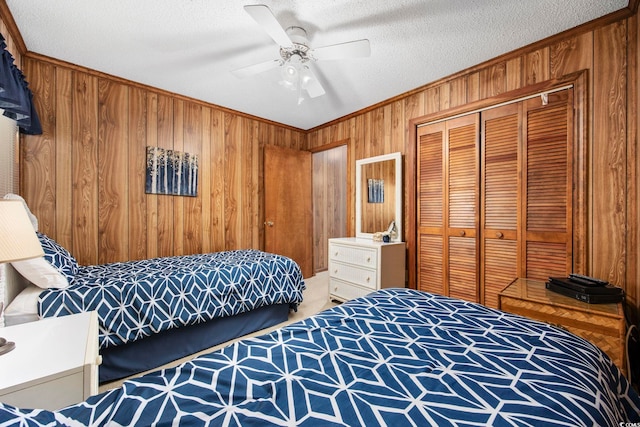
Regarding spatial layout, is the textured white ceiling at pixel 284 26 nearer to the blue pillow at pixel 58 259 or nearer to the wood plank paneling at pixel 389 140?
the wood plank paneling at pixel 389 140

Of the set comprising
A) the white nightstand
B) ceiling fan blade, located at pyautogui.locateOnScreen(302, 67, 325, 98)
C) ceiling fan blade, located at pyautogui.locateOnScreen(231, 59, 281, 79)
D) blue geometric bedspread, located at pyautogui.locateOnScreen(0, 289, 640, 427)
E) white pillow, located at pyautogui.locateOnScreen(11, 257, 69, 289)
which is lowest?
the white nightstand

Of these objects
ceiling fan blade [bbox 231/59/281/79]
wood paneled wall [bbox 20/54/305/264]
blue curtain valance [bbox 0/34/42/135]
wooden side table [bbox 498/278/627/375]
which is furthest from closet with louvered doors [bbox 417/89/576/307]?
blue curtain valance [bbox 0/34/42/135]

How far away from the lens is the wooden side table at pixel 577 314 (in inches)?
60.6

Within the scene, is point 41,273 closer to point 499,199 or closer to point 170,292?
point 170,292

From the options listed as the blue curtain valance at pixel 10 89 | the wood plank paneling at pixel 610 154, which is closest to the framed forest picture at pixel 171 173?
the blue curtain valance at pixel 10 89

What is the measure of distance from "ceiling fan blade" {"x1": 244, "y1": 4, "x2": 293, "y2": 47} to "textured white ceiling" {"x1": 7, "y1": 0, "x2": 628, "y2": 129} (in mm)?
222

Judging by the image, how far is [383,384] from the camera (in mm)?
804

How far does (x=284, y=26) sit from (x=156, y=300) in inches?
88.4

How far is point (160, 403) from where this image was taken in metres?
0.71

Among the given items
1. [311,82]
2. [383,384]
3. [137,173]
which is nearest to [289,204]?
[137,173]

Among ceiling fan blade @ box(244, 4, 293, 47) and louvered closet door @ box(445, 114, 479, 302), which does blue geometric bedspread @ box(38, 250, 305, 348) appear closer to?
louvered closet door @ box(445, 114, 479, 302)

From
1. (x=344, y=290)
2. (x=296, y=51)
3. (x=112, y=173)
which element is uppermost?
(x=296, y=51)

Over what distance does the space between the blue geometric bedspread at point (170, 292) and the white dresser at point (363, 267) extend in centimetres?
63

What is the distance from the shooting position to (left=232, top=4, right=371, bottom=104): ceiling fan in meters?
1.69
